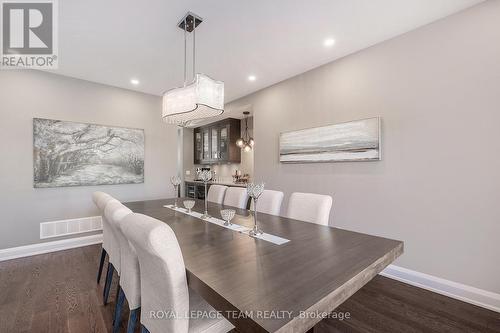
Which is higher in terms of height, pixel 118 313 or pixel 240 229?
pixel 240 229

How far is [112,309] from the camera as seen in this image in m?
1.94

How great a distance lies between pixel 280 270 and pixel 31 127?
406 cm

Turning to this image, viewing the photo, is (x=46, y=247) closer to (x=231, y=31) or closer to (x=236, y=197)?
(x=236, y=197)

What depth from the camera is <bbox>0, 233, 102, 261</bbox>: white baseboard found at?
3.03 meters

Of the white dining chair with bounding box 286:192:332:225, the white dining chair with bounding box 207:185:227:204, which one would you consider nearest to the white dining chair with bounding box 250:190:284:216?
the white dining chair with bounding box 286:192:332:225

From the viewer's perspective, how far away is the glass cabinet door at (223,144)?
5.38m

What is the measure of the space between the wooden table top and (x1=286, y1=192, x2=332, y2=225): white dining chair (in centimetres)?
31

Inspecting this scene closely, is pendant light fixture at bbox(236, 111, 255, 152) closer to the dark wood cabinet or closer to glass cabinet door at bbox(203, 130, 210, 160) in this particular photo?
the dark wood cabinet

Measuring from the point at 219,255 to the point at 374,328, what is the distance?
142 centimetres

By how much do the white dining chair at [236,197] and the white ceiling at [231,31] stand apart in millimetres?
1709

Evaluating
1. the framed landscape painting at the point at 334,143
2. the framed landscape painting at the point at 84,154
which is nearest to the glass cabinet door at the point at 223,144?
the framed landscape painting at the point at 84,154

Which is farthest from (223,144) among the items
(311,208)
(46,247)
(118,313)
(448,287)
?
(448,287)

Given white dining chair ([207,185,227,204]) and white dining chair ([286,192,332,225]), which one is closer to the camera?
white dining chair ([286,192,332,225])

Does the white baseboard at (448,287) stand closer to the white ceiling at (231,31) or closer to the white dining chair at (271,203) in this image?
the white dining chair at (271,203)
